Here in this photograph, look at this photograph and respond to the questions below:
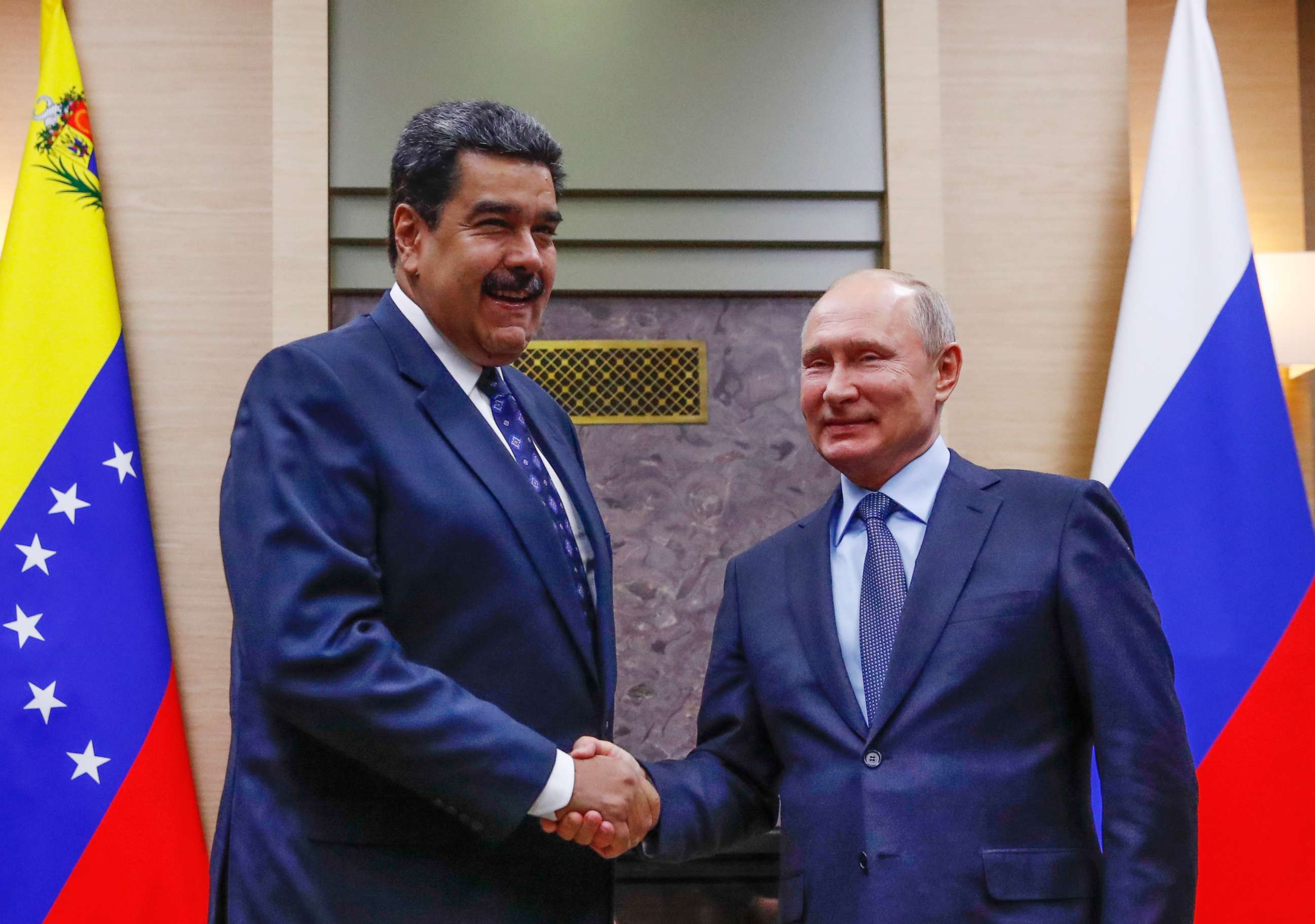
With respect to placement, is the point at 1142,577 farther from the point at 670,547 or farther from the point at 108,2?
the point at 108,2

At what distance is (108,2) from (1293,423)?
377cm

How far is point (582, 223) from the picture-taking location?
10.9ft

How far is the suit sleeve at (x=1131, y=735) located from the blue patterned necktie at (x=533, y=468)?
2.35ft

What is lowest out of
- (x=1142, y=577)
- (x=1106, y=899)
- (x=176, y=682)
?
(x=1106, y=899)

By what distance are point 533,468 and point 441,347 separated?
241 mm

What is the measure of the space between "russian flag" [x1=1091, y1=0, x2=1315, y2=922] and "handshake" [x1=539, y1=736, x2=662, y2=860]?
1.71m

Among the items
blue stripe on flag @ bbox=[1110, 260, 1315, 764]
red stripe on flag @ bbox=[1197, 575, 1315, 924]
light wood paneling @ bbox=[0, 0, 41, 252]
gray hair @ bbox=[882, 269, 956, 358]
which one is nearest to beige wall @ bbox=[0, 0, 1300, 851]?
blue stripe on flag @ bbox=[1110, 260, 1315, 764]

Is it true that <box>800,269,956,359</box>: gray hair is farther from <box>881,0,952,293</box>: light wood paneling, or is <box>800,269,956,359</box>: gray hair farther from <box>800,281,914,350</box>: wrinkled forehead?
<box>881,0,952,293</box>: light wood paneling

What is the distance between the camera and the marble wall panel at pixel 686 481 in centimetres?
327

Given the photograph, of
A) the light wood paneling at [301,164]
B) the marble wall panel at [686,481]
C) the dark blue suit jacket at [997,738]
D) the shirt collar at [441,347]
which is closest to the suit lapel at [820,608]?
the dark blue suit jacket at [997,738]

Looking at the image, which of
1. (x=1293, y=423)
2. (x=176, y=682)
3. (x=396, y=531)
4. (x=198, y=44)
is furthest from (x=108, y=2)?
(x=1293, y=423)

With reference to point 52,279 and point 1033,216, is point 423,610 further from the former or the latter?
point 1033,216

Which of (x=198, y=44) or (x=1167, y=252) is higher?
(x=198, y=44)

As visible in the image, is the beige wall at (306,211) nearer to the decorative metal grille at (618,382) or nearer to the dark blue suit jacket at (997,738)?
the decorative metal grille at (618,382)
